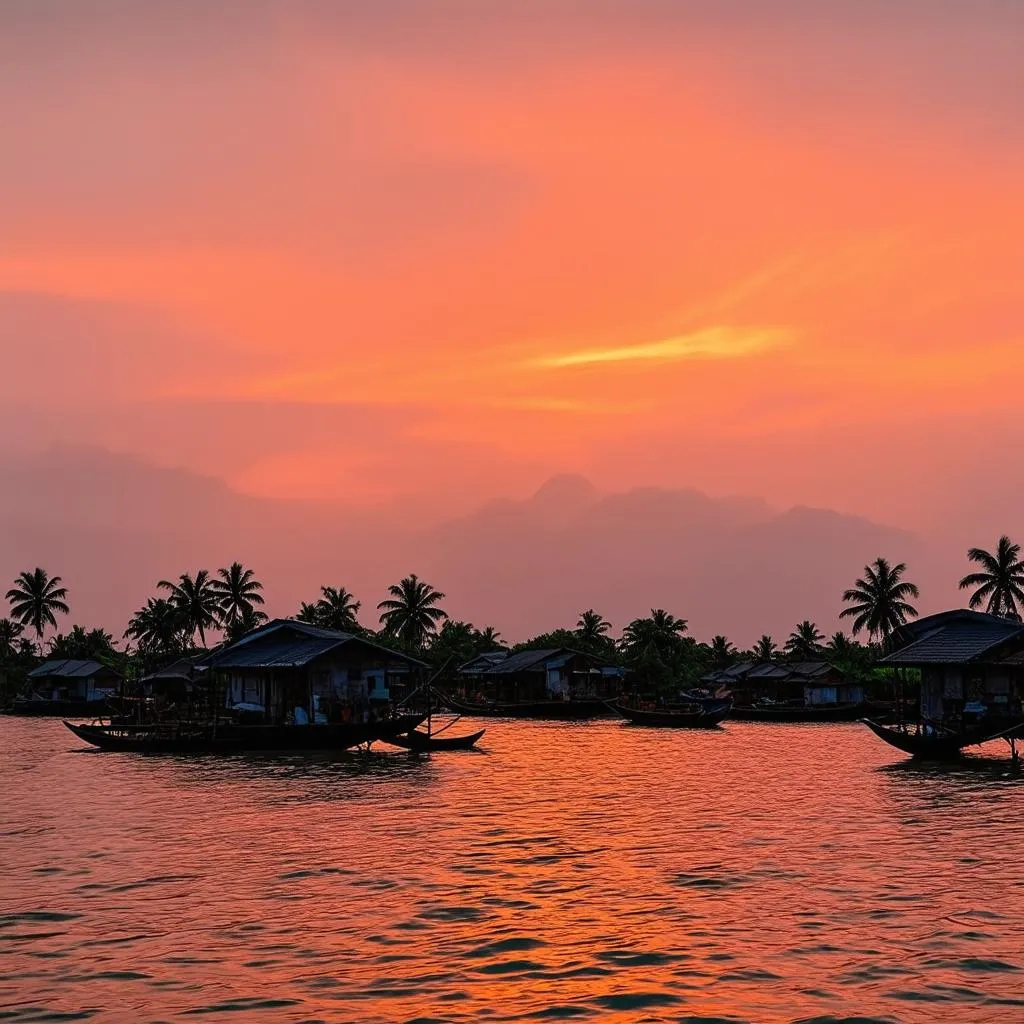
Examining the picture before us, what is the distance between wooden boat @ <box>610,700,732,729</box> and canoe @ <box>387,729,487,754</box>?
86.3 feet

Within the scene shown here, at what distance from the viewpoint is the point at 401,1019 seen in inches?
551

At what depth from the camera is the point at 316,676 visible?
5272cm

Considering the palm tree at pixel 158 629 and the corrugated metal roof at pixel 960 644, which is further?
the palm tree at pixel 158 629

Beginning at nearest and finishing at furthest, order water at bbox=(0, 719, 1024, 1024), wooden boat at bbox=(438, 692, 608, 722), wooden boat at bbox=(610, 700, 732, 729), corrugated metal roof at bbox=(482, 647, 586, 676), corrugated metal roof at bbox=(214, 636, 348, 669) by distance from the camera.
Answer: water at bbox=(0, 719, 1024, 1024) → corrugated metal roof at bbox=(214, 636, 348, 669) → wooden boat at bbox=(610, 700, 732, 729) → wooden boat at bbox=(438, 692, 608, 722) → corrugated metal roof at bbox=(482, 647, 586, 676)

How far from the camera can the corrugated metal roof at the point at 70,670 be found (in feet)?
327

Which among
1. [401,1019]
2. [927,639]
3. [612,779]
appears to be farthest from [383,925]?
[927,639]

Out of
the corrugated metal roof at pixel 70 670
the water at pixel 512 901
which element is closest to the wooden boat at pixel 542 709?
the corrugated metal roof at pixel 70 670

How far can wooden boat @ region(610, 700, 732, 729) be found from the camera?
75125 mm

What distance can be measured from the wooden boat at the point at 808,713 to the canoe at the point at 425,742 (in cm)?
4115

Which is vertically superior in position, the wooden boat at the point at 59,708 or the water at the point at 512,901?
the wooden boat at the point at 59,708

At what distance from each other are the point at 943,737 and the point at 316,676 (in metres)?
26.1

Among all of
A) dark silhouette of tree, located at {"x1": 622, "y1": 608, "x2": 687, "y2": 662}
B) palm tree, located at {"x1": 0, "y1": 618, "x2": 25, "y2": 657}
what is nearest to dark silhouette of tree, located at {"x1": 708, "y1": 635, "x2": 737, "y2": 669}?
dark silhouette of tree, located at {"x1": 622, "y1": 608, "x2": 687, "y2": 662}

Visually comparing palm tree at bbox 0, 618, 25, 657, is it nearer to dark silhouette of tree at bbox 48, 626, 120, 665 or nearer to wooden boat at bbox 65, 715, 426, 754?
dark silhouette of tree at bbox 48, 626, 120, 665

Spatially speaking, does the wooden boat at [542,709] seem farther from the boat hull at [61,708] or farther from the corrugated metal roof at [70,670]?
the corrugated metal roof at [70,670]
